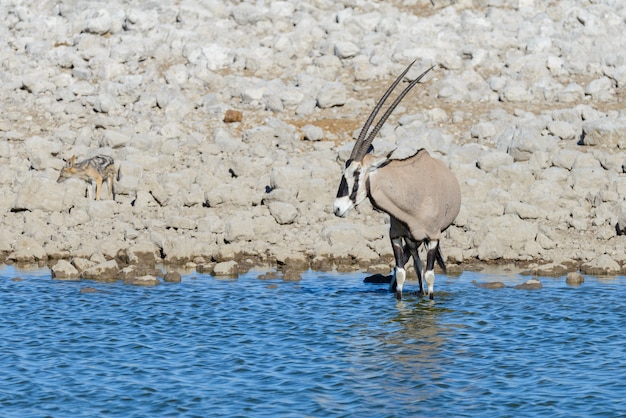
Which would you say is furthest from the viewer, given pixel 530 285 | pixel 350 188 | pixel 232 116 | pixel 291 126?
pixel 232 116

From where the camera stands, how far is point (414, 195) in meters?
14.2

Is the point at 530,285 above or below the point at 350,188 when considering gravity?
below

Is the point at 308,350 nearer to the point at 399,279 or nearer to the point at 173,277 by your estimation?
the point at 399,279

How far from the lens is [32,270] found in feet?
57.2

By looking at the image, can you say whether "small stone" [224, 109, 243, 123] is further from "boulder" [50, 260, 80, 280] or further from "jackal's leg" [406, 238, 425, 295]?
"jackal's leg" [406, 238, 425, 295]

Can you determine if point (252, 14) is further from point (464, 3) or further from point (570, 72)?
point (570, 72)

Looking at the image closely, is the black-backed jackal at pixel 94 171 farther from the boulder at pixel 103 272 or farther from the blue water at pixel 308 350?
the blue water at pixel 308 350

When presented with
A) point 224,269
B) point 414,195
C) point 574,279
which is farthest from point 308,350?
point 574,279

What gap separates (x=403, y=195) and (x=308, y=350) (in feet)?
10.8

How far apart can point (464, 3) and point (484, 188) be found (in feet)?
44.2

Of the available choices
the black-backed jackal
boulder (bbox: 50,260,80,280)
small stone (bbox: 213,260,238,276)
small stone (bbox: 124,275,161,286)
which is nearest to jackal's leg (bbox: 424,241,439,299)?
small stone (bbox: 213,260,238,276)

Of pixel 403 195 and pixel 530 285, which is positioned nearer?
pixel 403 195

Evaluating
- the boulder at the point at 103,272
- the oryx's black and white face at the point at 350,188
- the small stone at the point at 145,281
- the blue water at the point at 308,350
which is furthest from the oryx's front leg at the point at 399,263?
the boulder at the point at 103,272

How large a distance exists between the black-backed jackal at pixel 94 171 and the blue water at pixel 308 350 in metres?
5.42
